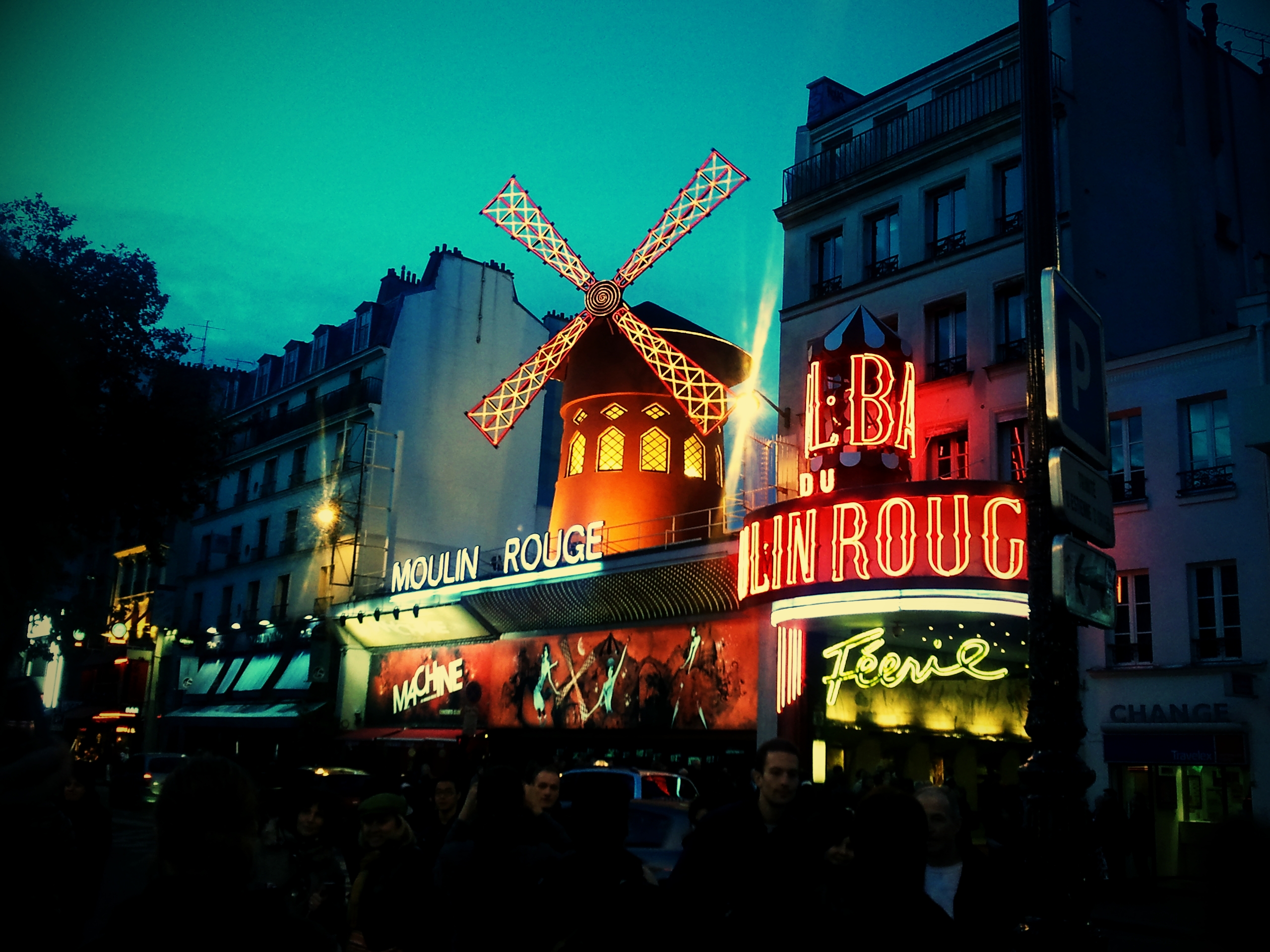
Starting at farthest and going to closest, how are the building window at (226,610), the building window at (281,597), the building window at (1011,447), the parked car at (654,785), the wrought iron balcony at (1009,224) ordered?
the building window at (226,610) → the building window at (281,597) → the wrought iron balcony at (1009,224) → the building window at (1011,447) → the parked car at (654,785)

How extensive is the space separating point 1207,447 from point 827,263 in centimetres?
761

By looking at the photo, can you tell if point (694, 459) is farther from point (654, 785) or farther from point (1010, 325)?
point (654, 785)

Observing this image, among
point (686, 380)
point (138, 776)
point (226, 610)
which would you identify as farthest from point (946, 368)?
point (226, 610)

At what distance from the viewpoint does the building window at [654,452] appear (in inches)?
991

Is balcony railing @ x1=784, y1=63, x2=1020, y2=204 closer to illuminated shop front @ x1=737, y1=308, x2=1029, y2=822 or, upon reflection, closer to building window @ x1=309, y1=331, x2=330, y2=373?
illuminated shop front @ x1=737, y1=308, x2=1029, y2=822

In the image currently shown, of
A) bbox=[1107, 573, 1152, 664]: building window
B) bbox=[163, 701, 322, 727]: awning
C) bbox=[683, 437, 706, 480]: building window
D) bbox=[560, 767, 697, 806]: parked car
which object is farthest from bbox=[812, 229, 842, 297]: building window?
A: bbox=[163, 701, 322, 727]: awning

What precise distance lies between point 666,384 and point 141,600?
25.9 metres

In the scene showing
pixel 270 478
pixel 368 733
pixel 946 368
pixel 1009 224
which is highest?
pixel 1009 224

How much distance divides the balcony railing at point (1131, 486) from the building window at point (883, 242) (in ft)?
17.6

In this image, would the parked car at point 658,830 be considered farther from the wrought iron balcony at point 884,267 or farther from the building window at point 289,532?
the building window at point 289,532

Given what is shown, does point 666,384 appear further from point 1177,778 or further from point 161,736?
point 161,736

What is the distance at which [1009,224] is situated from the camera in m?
17.6

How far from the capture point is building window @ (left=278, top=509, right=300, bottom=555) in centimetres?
3391

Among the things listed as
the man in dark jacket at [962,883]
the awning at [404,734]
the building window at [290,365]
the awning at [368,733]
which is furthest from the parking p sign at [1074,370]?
the building window at [290,365]
